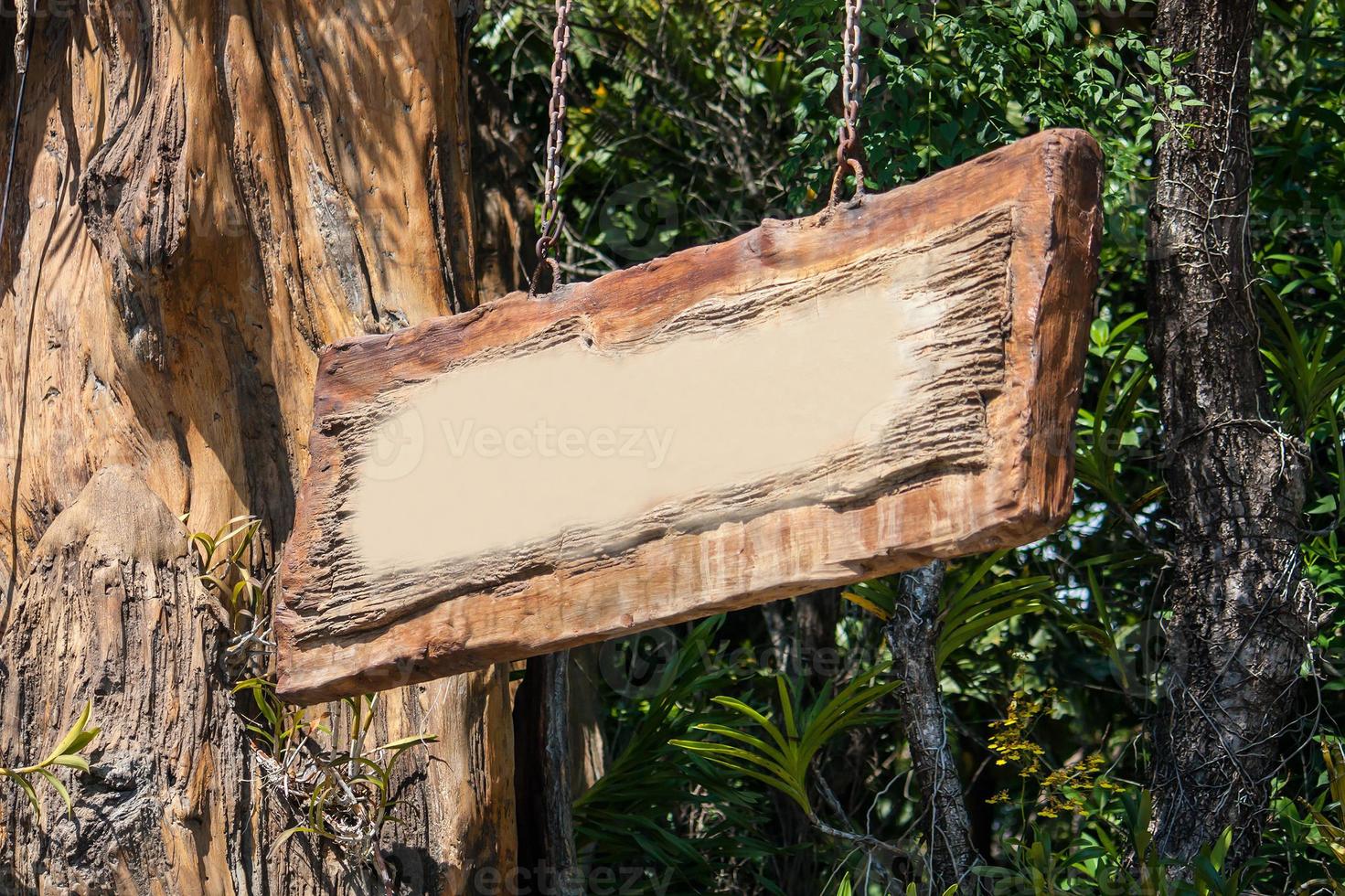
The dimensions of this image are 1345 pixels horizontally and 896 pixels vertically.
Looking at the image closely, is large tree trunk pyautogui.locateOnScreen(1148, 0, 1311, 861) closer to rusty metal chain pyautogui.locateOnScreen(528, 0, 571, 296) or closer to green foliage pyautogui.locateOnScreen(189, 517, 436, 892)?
rusty metal chain pyautogui.locateOnScreen(528, 0, 571, 296)

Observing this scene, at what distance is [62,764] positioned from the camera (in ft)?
7.16

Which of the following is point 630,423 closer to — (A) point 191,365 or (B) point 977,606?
(A) point 191,365

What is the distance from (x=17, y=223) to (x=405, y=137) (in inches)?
34.6

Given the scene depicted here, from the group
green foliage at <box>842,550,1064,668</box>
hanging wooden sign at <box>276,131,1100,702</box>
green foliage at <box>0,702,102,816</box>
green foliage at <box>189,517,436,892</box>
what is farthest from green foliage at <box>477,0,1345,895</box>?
green foliage at <box>0,702,102,816</box>

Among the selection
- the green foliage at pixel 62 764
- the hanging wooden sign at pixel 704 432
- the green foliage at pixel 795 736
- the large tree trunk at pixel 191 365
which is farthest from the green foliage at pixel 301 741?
the green foliage at pixel 795 736

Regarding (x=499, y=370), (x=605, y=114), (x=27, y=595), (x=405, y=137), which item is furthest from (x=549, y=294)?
(x=605, y=114)

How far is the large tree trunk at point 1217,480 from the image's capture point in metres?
2.85

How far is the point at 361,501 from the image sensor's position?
1.92 metres

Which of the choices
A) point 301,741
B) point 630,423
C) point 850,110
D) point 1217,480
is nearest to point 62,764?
point 301,741

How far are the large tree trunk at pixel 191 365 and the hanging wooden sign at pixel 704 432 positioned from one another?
0.52 meters

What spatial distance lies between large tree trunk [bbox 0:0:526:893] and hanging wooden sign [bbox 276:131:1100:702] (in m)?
0.52

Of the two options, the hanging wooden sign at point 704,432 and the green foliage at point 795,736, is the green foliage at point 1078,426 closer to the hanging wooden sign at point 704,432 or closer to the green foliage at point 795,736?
the green foliage at point 795,736

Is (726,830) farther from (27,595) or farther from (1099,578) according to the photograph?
(27,595)

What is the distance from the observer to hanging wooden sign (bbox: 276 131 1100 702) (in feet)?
4.83
